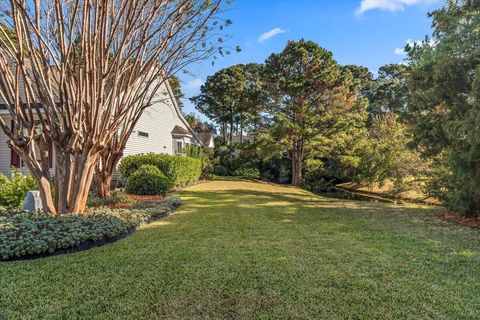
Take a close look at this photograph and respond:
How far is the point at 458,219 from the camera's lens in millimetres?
7957

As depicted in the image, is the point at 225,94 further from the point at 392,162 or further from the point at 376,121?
the point at 392,162

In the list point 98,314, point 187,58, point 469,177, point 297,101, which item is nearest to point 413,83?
point 469,177

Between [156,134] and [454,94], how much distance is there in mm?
14323

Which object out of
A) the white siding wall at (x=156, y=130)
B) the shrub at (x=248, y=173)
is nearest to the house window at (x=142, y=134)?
the white siding wall at (x=156, y=130)

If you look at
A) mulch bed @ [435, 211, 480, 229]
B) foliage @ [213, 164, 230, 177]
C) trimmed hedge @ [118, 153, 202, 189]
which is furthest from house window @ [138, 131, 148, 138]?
mulch bed @ [435, 211, 480, 229]

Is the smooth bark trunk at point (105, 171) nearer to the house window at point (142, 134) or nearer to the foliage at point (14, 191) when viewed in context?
the foliage at point (14, 191)

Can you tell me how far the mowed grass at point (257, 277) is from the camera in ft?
10.2

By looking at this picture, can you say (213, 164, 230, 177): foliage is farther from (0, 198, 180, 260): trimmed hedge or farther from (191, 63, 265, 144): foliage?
(0, 198, 180, 260): trimmed hedge

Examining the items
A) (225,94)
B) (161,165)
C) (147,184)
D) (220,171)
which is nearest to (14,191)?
(147,184)

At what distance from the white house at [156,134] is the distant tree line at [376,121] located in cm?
433

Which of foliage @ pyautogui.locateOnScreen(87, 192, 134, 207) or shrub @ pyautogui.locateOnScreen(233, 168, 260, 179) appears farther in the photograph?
shrub @ pyautogui.locateOnScreen(233, 168, 260, 179)

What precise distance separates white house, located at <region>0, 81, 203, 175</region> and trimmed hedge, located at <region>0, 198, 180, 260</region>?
6243mm

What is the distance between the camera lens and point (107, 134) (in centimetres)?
742

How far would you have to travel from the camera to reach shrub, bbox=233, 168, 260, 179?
81.4 ft
